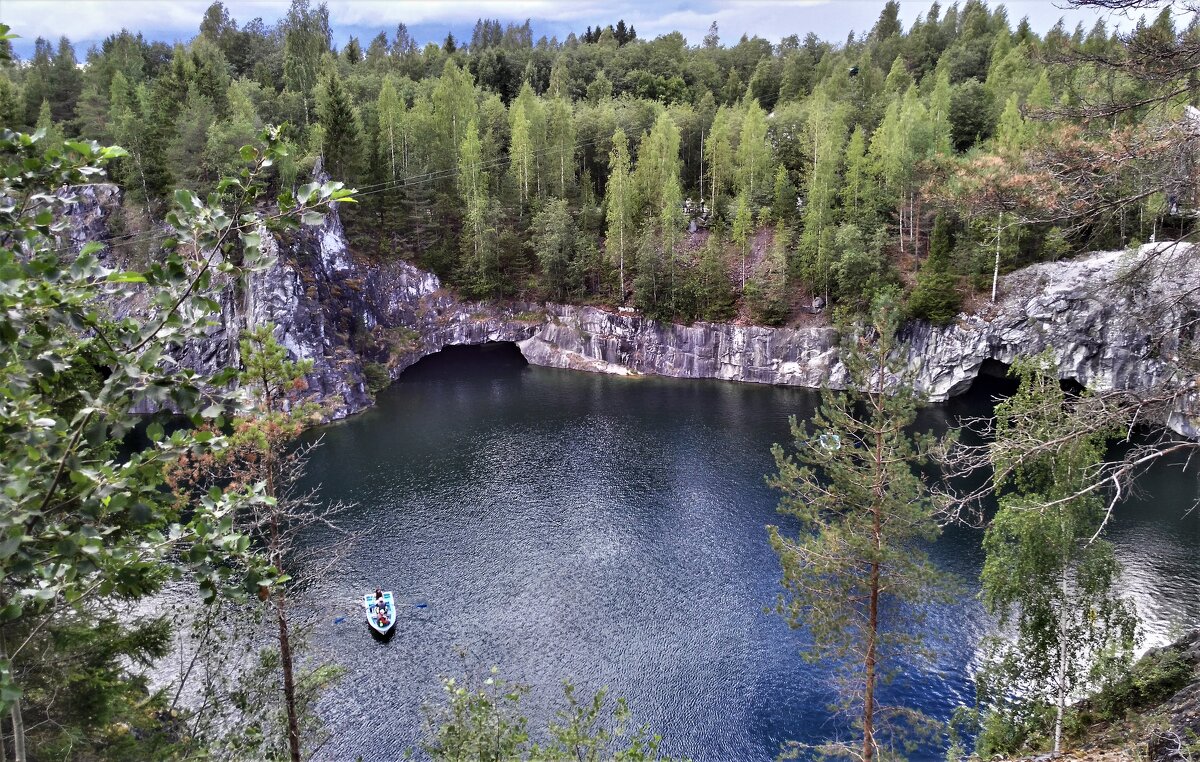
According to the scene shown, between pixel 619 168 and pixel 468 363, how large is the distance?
17.5 m

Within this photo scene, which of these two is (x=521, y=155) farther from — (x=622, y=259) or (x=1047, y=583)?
(x=1047, y=583)

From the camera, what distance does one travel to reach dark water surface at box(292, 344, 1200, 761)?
1703cm

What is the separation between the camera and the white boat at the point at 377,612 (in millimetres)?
19219

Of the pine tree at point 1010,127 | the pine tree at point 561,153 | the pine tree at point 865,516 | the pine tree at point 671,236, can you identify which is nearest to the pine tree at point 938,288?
the pine tree at point 1010,127

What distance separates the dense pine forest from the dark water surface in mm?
10993

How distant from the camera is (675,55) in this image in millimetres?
82750

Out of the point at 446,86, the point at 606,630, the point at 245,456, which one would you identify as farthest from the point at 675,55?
the point at 245,456

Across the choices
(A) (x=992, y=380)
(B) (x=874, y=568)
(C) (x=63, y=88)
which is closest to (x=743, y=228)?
(A) (x=992, y=380)

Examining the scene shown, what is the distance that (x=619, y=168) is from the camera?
48688 millimetres

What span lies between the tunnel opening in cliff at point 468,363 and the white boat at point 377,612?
26.5 m

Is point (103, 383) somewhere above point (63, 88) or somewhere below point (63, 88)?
below

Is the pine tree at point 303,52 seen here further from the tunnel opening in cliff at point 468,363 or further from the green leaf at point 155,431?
the green leaf at point 155,431

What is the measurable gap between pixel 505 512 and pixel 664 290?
79.5 feet

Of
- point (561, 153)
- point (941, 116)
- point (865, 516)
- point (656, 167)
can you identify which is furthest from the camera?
point (561, 153)
